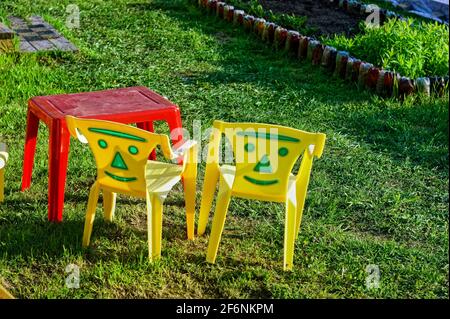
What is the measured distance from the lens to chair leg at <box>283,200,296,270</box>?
501 centimetres

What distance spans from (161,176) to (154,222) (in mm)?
349

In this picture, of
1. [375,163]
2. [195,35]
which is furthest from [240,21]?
[375,163]

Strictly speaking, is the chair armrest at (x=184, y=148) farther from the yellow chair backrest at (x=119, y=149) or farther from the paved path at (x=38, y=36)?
the paved path at (x=38, y=36)

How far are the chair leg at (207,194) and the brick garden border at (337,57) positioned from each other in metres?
3.43

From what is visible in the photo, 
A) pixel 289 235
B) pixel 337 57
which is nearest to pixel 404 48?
pixel 337 57

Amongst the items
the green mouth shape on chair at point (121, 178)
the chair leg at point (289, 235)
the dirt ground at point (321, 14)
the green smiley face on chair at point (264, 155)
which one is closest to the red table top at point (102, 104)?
the green mouth shape on chair at point (121, 178)

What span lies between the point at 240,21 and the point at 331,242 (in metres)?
6.17

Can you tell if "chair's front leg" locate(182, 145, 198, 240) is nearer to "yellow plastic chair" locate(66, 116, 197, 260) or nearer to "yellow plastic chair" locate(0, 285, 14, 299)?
"yellow plastic chair" locate(66, 116, 197, 260)

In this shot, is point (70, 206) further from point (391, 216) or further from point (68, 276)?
point (391, 216)

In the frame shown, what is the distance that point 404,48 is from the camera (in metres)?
8.77

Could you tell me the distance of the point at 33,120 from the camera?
5.97 meters

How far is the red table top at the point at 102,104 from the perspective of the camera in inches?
219

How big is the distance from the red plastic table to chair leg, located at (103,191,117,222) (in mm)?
294

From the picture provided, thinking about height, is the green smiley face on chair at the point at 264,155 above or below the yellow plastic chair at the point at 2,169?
above
